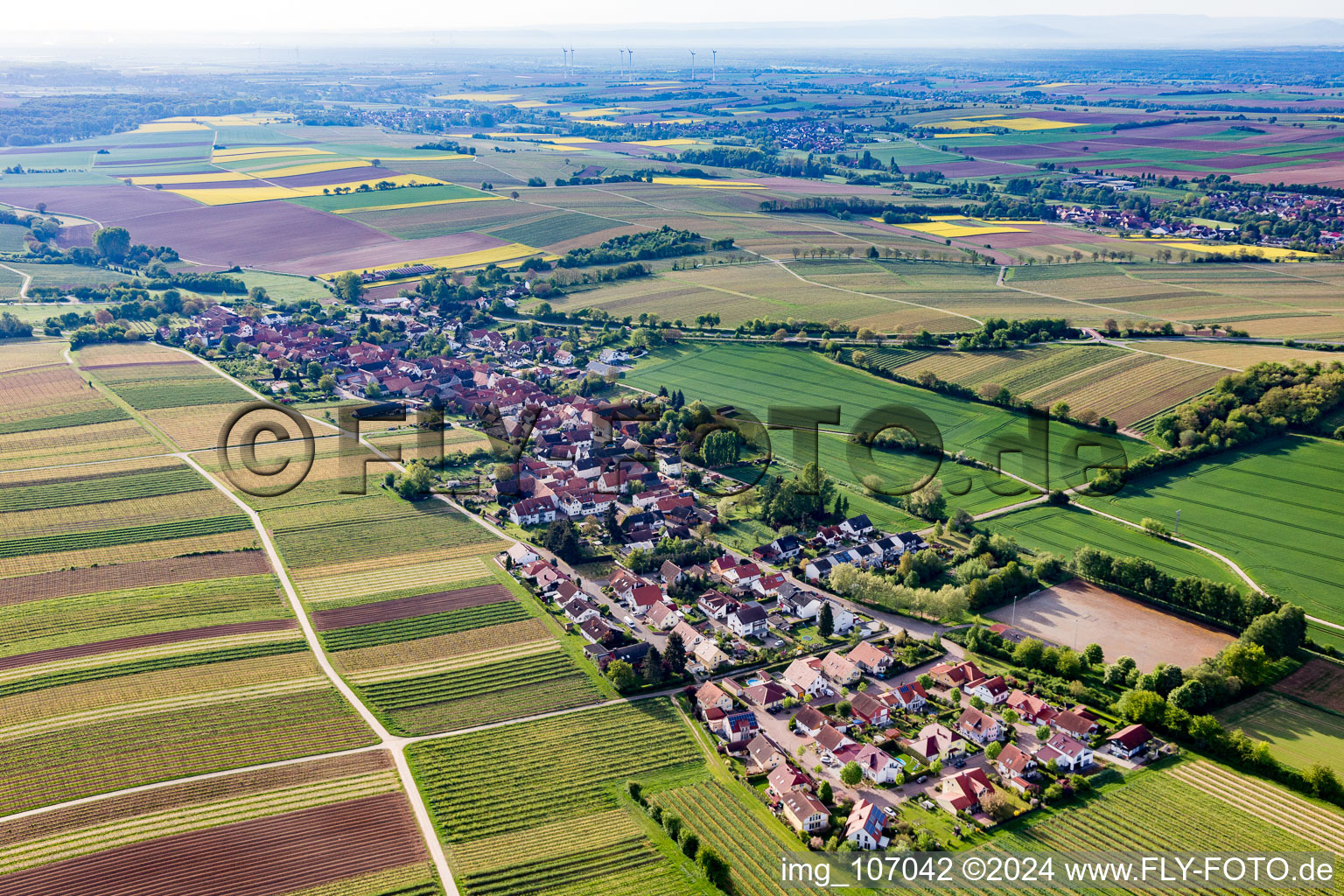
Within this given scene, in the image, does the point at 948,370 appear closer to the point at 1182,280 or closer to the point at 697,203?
the point at 1182,280

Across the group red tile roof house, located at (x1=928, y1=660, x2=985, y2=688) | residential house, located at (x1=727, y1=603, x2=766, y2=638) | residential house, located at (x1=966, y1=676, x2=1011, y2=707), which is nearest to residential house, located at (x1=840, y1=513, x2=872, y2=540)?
residential house, located at (x1=727, y1=603, x2=766, y2=638)

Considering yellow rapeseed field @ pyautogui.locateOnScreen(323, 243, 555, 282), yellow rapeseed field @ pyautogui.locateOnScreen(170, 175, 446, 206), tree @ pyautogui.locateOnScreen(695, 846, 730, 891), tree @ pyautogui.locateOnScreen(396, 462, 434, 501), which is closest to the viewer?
tree @ pyautogui.locateOnScreen(695, 846, 730, 891)

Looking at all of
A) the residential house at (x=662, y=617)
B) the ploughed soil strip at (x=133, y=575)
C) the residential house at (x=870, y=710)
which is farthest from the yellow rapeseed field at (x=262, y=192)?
the residential house at (x=870, y=710)

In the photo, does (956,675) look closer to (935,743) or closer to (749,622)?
(935,743)


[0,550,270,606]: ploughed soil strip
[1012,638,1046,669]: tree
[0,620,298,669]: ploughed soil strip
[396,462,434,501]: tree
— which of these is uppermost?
[396,462,434,501]: tree

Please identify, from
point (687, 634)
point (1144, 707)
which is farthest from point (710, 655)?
point (1144, 707)

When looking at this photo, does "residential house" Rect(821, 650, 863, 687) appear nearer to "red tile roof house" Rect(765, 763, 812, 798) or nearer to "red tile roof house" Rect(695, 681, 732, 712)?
"red tile roof house" Rect(695, 681, 732, 712)

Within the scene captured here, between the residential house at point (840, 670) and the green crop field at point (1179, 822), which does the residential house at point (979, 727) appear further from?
the residential house at point (840, 670)
